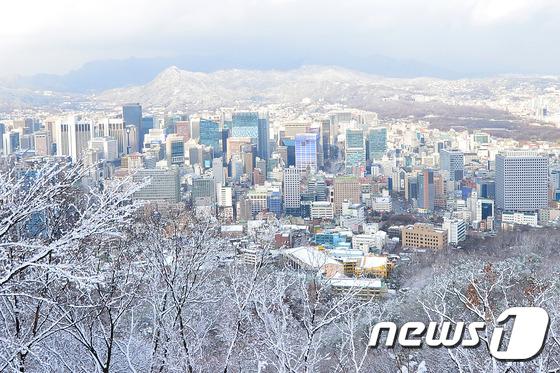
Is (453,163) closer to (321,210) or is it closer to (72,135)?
(321,210)

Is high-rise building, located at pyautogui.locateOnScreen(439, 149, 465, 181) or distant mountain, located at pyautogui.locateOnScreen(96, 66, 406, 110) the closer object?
high-rise building, located at pyautogui.locateOnScreen(439, 149, 465, 181)

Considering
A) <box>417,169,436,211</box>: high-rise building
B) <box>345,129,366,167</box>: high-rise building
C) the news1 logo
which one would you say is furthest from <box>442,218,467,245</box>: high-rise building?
<box>345,129,366,167</box>: high-rise building

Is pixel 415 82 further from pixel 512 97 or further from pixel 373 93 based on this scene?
pixel 512 97

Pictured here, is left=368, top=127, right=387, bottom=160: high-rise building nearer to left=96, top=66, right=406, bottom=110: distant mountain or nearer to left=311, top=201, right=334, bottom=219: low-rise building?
left=311, top=201, right=334, bottom=219: low-rise building

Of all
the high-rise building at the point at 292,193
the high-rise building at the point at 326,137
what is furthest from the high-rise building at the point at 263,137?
the high-rise building at the point at 292,193

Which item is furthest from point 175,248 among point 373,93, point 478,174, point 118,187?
point 373,93

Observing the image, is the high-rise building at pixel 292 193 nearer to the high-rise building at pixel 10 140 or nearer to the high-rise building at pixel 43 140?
the high-rise building at pixel 43 140

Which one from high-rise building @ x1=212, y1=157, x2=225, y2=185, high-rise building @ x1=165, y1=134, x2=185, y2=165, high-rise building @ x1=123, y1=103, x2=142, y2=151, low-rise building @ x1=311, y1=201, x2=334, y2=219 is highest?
high-rise building @ x1=123, y1=103, x2=142, y2=151
